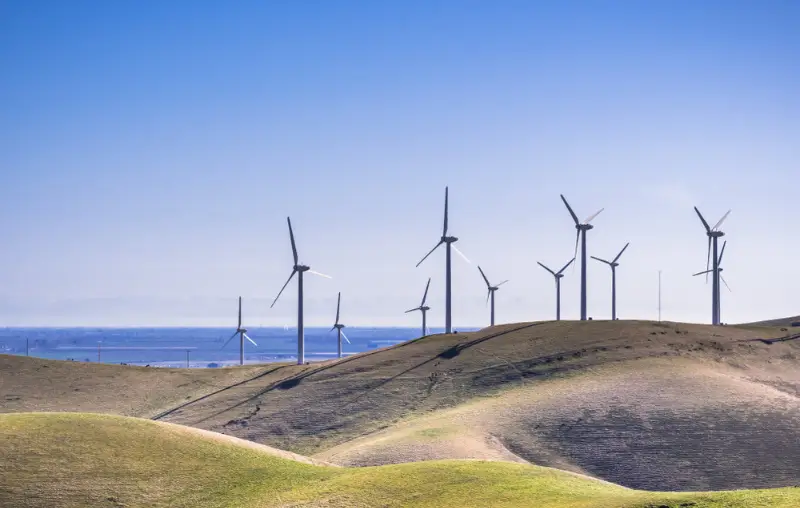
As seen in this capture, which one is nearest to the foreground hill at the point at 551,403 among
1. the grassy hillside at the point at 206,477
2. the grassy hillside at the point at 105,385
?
the grassy hillside at the point at 105,385

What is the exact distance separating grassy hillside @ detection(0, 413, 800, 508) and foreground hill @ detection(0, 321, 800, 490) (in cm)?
2546

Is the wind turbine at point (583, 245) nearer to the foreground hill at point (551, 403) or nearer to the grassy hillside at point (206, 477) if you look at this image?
the foreground hill at point (551, 403)

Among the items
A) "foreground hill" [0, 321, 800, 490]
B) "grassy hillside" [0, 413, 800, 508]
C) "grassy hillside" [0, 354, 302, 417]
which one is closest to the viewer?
"grassy hillside" [0, 413, 800, 508]

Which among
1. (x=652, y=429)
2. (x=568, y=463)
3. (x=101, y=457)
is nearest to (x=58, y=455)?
(x=101, y=457)

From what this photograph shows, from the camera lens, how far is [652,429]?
9219 cm

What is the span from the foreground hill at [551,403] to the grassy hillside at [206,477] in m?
25.5

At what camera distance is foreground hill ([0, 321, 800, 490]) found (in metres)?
86.4

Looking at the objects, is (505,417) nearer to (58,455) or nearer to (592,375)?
(592,375)

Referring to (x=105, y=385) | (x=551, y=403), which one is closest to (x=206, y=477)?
(x=551, y=403)

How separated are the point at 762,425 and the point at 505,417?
2421cm

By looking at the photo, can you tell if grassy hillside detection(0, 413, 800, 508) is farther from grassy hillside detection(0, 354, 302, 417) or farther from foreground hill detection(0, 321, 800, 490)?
grassy hillside detection(0, 354, 302, 417)

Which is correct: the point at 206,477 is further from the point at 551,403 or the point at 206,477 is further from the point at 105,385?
the point at 105,385

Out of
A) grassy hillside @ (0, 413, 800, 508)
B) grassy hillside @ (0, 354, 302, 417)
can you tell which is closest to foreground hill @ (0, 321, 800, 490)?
grassy hillside @ (0, 354, 302, 417)

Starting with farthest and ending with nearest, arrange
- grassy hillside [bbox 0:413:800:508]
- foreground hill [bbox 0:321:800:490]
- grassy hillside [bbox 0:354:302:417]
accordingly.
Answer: grassy hillside [bbox 0:354:302:417], foreground hill [bbox 0:321:800:490], grassy hillside [bbox 0:413:800:508]
